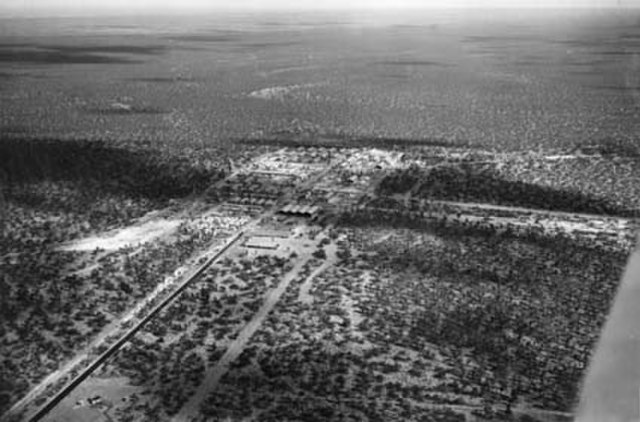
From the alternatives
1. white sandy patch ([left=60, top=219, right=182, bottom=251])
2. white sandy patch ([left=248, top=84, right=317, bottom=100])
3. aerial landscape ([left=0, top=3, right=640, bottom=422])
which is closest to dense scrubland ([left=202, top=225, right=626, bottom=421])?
aerial landscape ([left=0, top=3, right=640, bottom=422])

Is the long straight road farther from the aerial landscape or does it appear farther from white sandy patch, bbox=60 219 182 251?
white sandy patch, bbox=60 219 182 251

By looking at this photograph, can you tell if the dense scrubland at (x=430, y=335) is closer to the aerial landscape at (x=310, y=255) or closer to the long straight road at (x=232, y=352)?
the aerial landscape at (x=310, y=255)

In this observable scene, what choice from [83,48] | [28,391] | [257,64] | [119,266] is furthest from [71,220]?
[83,48]

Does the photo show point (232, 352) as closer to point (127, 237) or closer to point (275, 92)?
point (127, 237)

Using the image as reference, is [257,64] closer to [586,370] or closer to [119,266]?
[119,266]

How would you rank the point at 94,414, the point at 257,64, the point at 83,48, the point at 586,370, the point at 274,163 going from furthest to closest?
1. the point at 83,48
2. the point at 257,64
3. the point at 274,163
4. the point at 586,370
5. the point at 94,414
